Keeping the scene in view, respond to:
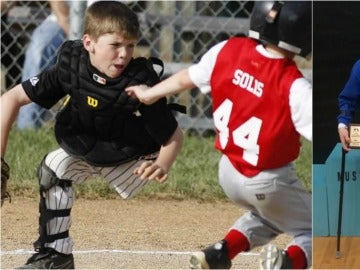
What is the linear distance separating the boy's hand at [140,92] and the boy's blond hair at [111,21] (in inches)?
9.8

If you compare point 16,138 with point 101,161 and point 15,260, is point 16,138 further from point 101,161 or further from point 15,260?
point 101,161

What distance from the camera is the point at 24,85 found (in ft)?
17.7

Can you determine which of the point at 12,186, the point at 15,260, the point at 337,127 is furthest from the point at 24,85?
the point at 12,186

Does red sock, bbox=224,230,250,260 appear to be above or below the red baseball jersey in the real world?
below

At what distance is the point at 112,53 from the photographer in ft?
17.1

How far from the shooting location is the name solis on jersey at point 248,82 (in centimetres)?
465

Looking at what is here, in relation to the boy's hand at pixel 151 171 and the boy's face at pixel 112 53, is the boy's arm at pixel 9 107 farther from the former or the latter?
the boy's hand at pixel 151 171

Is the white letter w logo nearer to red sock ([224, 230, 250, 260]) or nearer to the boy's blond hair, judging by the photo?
the boy's blond hair

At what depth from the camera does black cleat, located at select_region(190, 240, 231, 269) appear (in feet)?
16.0

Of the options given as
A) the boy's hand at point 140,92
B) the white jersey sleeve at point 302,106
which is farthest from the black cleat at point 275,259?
the boy's hand at point 140,92

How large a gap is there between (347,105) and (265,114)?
2.23 feet

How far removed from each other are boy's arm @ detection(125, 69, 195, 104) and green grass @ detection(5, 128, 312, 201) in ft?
8.97

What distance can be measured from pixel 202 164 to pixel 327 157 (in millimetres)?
2873

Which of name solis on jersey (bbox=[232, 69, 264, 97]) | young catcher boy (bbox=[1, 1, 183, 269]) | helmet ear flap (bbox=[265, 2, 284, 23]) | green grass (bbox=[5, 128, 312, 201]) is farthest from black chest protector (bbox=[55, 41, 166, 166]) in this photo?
green grass (bbox=[5, 128, 312, 201])
